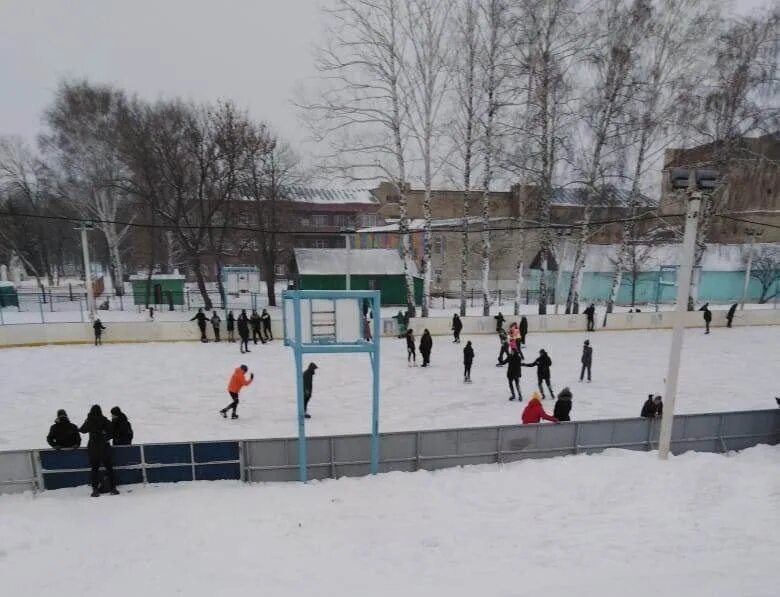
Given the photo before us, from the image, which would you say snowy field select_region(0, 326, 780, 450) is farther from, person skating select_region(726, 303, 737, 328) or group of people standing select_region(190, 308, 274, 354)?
person skating select_region(726, 303, 737, 328)

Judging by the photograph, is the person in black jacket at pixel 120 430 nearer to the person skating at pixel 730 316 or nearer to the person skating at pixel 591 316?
the person skating at pixel 591 316

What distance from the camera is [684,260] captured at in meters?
6.74

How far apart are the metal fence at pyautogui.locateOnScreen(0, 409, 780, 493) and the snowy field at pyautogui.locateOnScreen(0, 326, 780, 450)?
6.91 feet

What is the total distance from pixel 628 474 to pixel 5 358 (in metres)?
18.3

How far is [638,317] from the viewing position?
19906 mm

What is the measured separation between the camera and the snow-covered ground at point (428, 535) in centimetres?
420

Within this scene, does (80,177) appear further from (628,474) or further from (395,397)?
(628,474)

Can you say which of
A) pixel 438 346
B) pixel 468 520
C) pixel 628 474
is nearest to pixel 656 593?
pixel 468 520

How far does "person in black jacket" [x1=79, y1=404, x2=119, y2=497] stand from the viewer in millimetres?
5938

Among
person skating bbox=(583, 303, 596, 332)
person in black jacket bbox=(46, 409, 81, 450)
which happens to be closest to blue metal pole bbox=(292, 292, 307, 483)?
person in black jacket bbox=(46, 409, 81, 450)

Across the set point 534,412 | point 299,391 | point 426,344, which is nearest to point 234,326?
point 426,344

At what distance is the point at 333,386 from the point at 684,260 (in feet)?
28.4

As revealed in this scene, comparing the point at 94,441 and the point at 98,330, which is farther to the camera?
the point at 98,330

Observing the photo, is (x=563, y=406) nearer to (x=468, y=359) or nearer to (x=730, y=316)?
(x=468, y=359)
